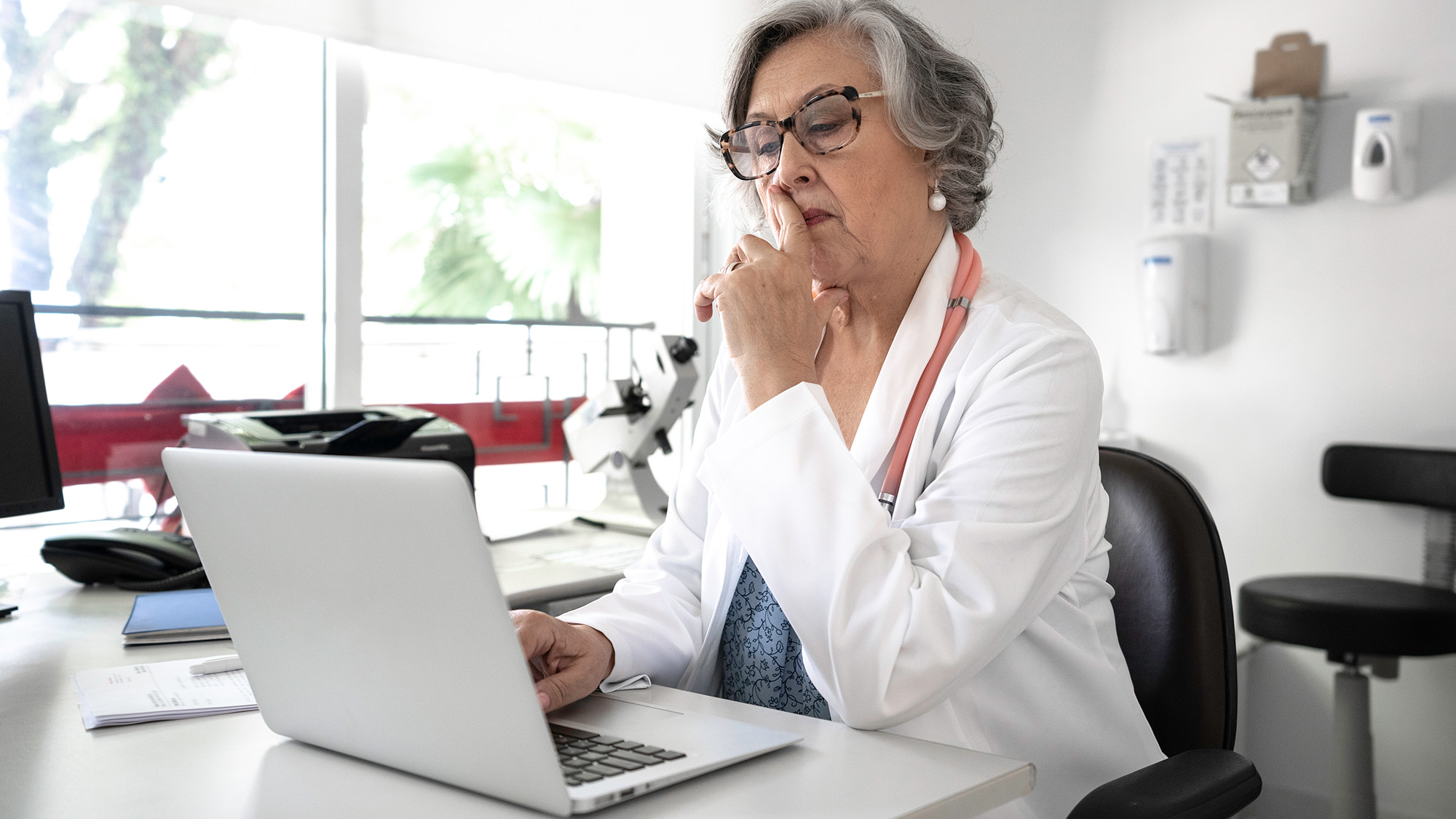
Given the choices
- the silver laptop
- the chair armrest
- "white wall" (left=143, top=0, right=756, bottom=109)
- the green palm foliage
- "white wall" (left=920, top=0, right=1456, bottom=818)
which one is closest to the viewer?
the silver laptop

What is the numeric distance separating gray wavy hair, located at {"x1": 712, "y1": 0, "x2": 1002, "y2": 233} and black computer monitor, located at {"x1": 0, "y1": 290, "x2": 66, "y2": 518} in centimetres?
109

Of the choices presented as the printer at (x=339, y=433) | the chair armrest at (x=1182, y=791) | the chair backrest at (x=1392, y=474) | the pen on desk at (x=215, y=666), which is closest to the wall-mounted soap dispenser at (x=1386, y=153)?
the chair backrest at (x=1392, y=474)

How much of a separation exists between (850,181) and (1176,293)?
5.66 feet

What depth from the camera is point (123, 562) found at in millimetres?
1632

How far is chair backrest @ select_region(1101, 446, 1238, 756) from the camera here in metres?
1.12

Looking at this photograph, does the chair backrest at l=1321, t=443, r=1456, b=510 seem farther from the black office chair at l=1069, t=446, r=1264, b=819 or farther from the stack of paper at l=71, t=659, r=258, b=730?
the stack of paper at l=71, t=659, r=258, b=730

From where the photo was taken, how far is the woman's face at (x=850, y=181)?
1.26 meters

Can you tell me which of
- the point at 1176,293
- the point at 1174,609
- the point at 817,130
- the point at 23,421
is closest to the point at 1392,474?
the point at 1176,293

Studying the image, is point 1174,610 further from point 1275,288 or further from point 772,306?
point 1275,288

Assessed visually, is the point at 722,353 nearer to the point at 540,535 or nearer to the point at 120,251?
the point at 540,535

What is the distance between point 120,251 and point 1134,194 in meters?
4.69

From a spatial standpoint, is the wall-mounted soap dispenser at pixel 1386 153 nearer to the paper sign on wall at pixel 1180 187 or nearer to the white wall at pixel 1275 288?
the white wall at pixel 1275 288

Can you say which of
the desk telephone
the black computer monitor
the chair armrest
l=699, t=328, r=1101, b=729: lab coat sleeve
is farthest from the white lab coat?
the black computer monitor

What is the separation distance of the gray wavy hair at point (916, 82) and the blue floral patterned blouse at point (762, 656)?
0.56 meters
